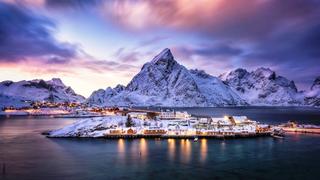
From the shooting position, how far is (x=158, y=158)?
6525 cm

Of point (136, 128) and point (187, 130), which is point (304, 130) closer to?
point (187, 130)

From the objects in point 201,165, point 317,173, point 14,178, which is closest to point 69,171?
point 14,178

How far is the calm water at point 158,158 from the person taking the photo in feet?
173

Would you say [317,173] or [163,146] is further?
[163,146]

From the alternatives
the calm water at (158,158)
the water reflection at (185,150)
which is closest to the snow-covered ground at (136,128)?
the calm water at (158,158)

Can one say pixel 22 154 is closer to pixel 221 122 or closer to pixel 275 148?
pixel 275 148

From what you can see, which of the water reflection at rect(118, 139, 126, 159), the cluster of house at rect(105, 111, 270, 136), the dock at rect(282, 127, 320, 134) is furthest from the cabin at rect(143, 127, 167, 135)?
the dock at rect(282, 127, 320, 134)

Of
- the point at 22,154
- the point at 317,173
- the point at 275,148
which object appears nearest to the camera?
the point at 317,173

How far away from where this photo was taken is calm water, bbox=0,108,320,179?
173 ft

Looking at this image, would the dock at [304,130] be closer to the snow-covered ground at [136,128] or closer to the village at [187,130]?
the village at [187,130]

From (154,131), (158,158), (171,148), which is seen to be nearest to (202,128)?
(154,131)

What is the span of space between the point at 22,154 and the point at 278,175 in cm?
4655

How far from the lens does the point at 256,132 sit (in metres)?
100

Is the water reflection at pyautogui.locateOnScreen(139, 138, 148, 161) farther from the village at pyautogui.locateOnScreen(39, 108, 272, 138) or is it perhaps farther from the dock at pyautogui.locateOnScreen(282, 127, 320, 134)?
the dock at pyautogui.locateOnScreen(282, 127, 320, 134)
